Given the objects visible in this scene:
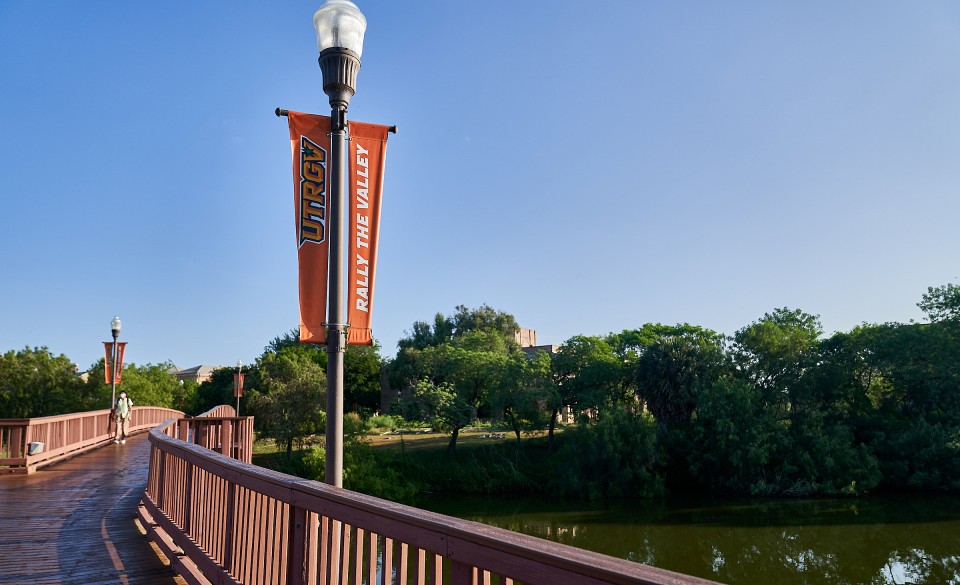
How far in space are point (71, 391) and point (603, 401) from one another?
36996 mm

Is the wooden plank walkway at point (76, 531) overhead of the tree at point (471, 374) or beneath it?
beneath

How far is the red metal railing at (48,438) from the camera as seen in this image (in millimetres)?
14492

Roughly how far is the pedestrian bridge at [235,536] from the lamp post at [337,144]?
33.8 inches

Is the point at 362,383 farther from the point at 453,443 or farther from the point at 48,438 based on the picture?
the point at 48,438

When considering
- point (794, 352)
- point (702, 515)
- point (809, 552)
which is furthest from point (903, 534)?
point (794, 352)

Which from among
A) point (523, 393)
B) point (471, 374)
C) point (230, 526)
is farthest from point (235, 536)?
point (471, 374)

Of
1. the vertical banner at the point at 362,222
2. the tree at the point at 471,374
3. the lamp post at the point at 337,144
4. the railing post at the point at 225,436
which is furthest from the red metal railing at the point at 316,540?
the tree at the point at 471,374

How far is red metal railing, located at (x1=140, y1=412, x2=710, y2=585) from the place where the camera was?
203 centimetres

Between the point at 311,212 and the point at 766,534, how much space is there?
92.0 ft

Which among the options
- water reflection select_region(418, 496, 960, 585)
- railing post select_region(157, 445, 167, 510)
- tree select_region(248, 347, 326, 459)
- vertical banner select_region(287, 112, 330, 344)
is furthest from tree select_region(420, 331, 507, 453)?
vertical banner select_region(287, 112, 330, 344)

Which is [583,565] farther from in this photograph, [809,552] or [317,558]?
[809,552]

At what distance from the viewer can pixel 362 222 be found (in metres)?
6.73

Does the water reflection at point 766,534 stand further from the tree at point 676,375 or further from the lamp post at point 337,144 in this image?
the lamp post at point 337,144

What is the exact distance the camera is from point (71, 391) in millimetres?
47438
